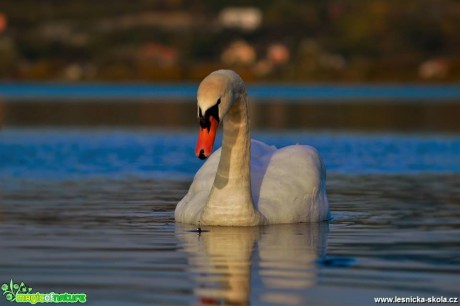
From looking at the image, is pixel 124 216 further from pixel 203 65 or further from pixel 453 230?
pixel 203 65

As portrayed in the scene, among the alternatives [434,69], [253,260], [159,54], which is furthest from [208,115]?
[159,54]

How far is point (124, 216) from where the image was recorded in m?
17.8

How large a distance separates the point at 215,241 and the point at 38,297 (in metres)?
3.66

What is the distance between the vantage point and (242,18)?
156m

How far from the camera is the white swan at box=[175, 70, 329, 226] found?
626 inches

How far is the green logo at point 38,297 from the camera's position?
1177 cm

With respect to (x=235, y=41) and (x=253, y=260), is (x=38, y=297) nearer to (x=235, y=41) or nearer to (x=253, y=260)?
(x=253, y=260)

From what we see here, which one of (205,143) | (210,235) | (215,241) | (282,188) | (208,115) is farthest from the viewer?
(282,188)

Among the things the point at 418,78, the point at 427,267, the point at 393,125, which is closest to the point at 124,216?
the point at 427,267

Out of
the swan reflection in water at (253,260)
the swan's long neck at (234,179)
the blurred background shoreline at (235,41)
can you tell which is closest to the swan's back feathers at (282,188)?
the swan reflection in water at (253,260)

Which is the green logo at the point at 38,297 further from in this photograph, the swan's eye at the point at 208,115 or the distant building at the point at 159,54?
the distant building at the point at 159,54

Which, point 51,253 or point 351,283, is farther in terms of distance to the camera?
point 51,253

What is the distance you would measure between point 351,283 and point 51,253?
322cm

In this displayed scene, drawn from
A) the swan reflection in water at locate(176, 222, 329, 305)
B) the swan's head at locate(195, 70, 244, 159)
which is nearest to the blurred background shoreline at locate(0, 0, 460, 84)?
the swan reflection in water at locate(176, 222, 329, 305)
